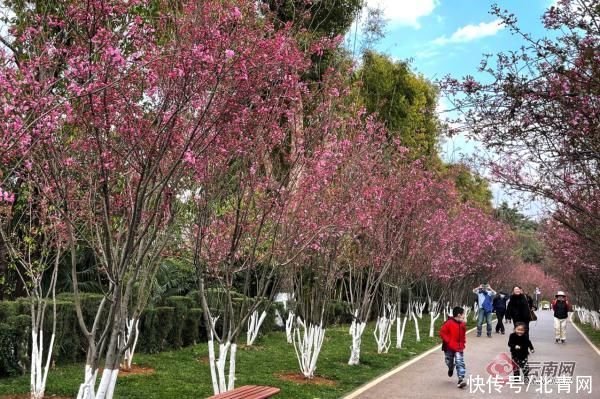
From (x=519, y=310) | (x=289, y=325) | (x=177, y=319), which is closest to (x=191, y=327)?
(x=177, y=319)

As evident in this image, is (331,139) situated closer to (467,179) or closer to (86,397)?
(86,397)

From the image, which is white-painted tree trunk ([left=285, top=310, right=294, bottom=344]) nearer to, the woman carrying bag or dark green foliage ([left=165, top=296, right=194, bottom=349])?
dark green foliage ([left=165, top=296, right=194, bottom=349])

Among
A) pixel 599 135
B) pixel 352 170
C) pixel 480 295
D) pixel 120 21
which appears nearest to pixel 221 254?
pixel 352 170

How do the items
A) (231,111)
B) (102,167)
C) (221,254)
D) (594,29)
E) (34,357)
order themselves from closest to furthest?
(102,167)
(231,111)
(594,29)
(34,357)
(221,254)

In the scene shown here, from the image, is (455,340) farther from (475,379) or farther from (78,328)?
(78,328)

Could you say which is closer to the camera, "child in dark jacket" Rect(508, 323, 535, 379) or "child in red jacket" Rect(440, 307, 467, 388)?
"child in red jacket" Rect(440, 307, 467, 388)

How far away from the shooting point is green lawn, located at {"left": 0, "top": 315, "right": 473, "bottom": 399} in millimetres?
9945

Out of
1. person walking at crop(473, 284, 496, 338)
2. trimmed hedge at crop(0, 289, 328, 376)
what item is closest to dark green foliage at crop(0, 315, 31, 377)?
trimmed hedge at crop(0, 289, 328, 376)

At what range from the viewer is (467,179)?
50.3m

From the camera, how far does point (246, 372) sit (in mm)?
12289

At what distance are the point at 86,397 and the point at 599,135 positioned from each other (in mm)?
5552

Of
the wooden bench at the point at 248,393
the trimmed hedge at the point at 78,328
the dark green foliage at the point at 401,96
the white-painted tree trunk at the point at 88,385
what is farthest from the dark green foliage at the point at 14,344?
the dark green foliage at the point at 401,96

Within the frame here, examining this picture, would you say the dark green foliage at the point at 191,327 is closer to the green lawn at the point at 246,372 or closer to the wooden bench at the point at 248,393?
the green lawn at the point at 246,372

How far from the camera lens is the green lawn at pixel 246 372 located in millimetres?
9945
